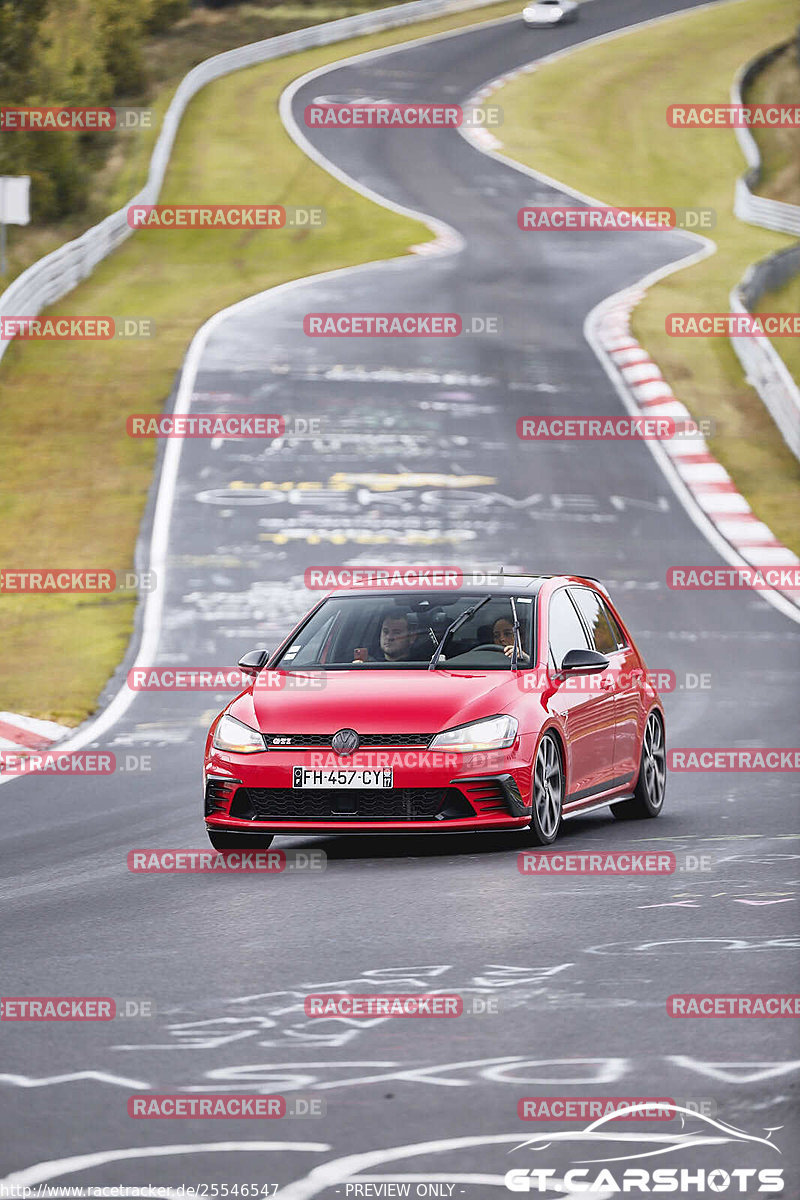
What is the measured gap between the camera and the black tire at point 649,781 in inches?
472

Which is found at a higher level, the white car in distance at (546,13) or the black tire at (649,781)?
the black tire at (649,781)

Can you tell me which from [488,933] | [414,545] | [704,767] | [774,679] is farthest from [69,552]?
[488,933]

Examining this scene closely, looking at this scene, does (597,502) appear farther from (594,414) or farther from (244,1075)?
(244,1075)

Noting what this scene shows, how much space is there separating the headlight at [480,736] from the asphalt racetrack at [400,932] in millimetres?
593

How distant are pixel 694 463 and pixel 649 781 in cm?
1629

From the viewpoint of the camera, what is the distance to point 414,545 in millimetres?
23297

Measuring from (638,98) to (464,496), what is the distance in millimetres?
45744

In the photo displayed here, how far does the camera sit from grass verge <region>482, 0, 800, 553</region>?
29.5 meters
